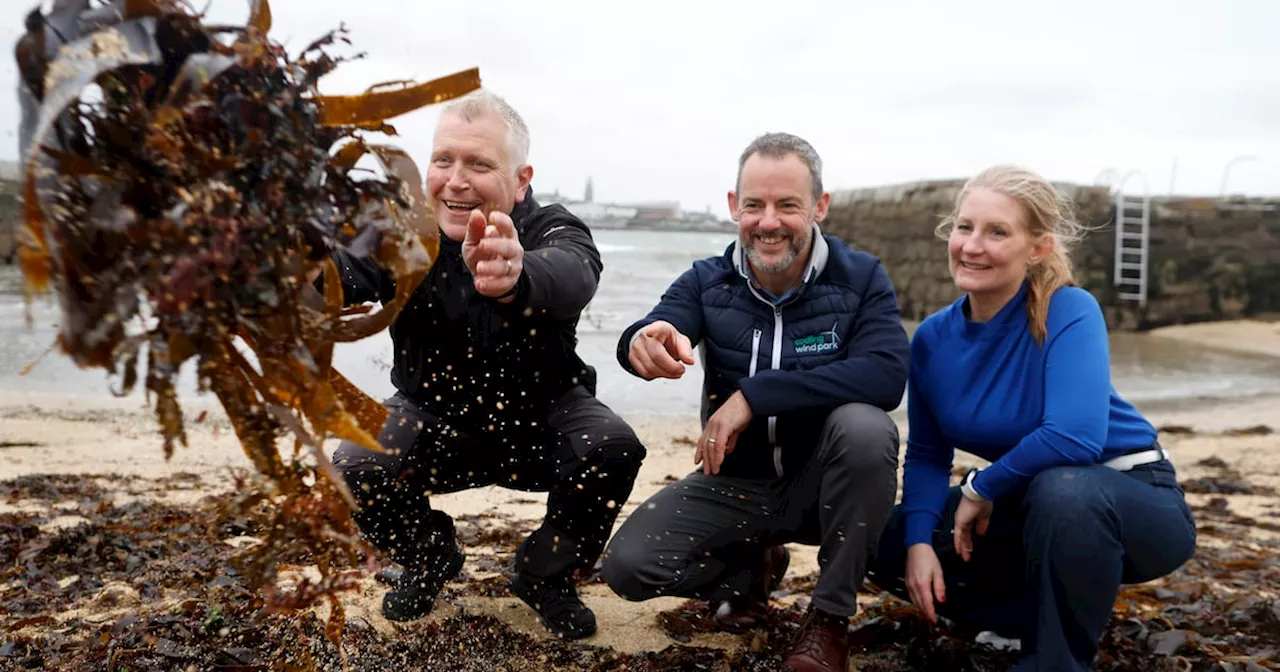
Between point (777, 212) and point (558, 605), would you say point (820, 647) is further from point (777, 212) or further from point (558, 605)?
point (777, 212)

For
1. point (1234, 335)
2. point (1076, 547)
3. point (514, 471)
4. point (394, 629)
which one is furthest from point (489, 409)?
point (1234, 335)

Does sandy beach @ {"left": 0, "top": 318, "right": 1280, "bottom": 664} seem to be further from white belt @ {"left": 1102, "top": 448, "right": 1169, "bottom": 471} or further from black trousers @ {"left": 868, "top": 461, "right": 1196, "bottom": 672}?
white belt @ {"left": 1102, "top": 448, "right": 1169, "bottom": 471}

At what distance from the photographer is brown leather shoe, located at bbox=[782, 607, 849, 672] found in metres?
2.68

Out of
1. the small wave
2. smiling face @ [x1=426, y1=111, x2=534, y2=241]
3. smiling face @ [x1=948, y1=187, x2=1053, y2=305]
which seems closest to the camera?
smiling face @ [x1=948, y1=187, x2=1053, y2=305]

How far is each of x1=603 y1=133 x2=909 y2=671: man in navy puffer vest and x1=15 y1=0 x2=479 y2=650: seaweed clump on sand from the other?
3.53 ft

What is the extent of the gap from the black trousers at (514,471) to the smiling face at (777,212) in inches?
28.6

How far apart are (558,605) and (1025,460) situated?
1.46 meters

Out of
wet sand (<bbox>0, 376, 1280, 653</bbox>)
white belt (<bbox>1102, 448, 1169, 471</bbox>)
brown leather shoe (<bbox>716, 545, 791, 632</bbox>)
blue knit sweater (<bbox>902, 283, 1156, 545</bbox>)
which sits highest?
blue knit sweater (<bbox>902, 283, 1156, 545</bbox>)

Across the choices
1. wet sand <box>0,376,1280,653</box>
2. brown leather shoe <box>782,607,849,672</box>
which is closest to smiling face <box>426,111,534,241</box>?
wet sand <box>0,376,1280,653</box>

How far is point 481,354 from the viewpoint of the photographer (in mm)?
3131

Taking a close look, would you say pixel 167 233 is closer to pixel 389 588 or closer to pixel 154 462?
pixel 389 588

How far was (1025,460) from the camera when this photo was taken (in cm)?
262

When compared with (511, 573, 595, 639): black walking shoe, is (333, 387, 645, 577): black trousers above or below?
above

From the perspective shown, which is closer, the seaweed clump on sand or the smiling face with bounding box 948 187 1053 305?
the seaweed clump on sand
